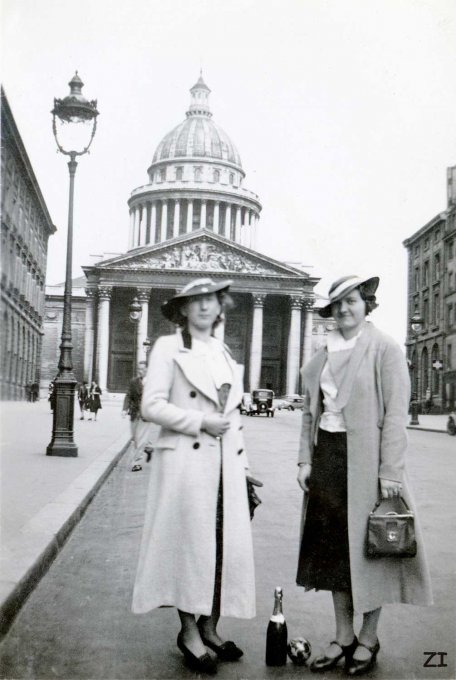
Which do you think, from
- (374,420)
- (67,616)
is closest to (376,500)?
(374,420)

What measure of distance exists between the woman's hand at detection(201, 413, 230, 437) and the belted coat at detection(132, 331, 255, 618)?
2.0 inches

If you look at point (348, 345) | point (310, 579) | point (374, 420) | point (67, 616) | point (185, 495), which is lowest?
point (67, 616)

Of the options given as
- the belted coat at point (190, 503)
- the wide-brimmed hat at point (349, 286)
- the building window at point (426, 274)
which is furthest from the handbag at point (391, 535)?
the building window at point (426, 274)

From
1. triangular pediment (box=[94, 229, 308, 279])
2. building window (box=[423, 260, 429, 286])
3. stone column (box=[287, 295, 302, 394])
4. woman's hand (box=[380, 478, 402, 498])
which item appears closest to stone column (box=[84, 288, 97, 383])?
triangular pediment (box=[94, 229, 308, 279])

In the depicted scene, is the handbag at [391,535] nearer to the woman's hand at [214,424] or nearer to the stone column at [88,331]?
the woman's hand at [214,424]

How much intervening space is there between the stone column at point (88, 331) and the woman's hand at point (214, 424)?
43.9 metres

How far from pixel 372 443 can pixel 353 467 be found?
0.50ft

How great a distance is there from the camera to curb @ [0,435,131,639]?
207 inches

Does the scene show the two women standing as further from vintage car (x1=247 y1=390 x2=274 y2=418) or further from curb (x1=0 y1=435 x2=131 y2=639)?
vintage car (x1=247 y1=390 x2=274 y2=418)

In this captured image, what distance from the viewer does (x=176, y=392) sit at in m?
4.40

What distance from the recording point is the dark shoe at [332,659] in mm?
4332

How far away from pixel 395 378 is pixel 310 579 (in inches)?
44.3

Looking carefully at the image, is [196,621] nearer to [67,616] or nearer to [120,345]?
[67,616]

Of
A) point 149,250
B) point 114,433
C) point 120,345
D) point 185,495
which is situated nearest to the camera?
point 185,495
